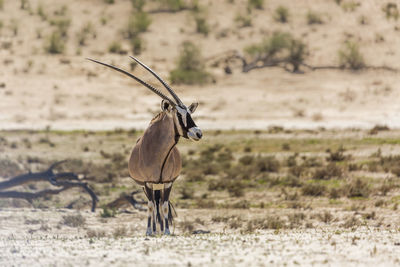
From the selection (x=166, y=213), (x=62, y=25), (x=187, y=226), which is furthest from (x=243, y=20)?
(x=166, y=213)

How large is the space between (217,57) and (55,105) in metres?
11.8

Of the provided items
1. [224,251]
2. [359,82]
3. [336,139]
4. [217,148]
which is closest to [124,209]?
[224,251]

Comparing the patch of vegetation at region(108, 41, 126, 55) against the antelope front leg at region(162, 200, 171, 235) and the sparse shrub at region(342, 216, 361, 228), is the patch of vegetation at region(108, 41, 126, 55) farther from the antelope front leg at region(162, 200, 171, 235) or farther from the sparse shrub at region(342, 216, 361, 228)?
the antelope front leg at region(162, 200, 171, 235)

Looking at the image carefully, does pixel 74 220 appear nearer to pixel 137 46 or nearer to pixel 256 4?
pixel 137 46

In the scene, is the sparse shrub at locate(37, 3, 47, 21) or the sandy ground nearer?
the sandy ground

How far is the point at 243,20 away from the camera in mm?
55719

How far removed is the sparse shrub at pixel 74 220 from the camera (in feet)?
46.8

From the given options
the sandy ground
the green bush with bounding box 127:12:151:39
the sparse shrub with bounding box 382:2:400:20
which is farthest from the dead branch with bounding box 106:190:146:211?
the sparse shrub with bounding box 382:2:400:20

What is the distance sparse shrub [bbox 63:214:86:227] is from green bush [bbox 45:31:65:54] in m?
37.7

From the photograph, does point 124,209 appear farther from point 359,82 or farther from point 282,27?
point 282,27

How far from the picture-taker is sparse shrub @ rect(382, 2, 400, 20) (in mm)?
55938

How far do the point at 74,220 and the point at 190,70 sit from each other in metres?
33.3

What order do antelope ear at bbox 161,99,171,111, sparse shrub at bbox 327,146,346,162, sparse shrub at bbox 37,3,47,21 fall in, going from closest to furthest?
antelope ear at bbox 161,99,171,111 < sparse shrub at bbox 327,146,346,162 < sparse shrub at bbox 37,3,47,21

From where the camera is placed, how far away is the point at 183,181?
22.5 m
